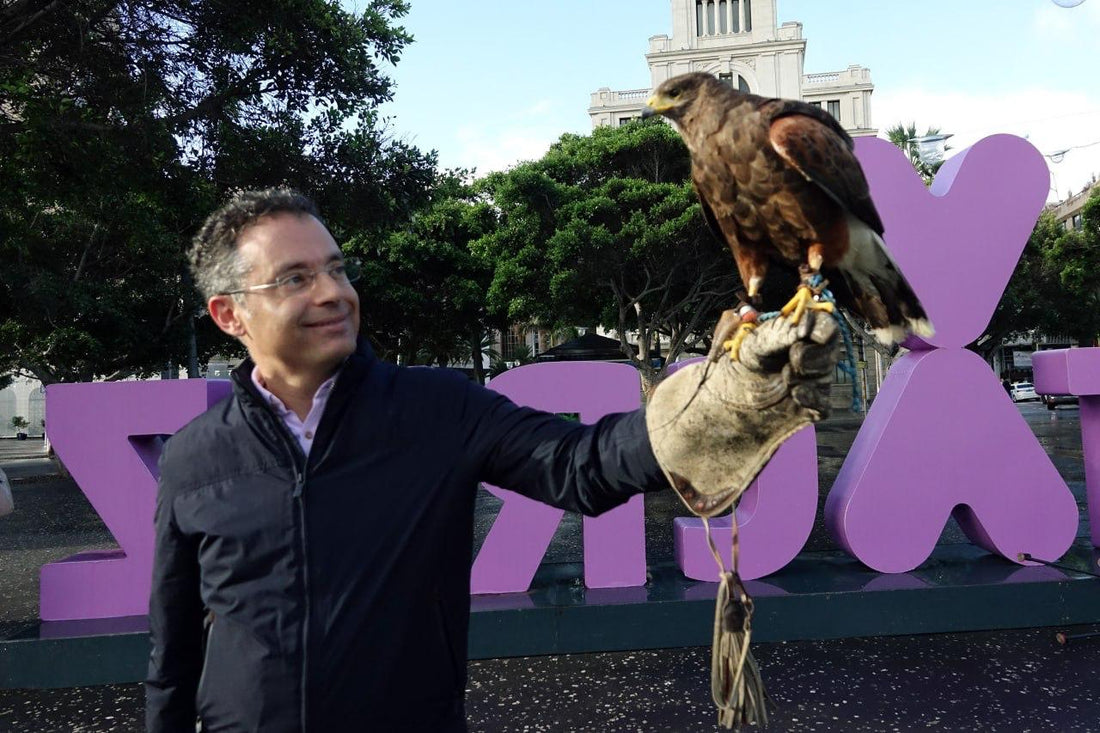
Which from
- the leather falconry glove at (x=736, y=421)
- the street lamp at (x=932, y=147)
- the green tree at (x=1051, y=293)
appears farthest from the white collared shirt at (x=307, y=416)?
the green tree at (x=1051, y=293)

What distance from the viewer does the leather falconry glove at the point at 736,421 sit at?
1323 mm

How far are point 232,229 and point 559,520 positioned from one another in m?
3.47

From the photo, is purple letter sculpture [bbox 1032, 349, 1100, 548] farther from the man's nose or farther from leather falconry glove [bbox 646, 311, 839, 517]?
the man's nose

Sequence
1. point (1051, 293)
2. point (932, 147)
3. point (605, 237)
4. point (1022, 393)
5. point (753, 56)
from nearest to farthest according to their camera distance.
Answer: point (932, 147) < point (605, 237) < point (1051, 293) < point (1022, 393) < point (753, 56)

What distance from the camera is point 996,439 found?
522cm

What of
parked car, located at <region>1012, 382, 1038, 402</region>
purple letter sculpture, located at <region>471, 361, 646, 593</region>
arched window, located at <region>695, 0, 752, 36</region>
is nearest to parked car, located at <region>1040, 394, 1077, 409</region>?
parked car, located at <region>1012, 382, 1038, 402</region>

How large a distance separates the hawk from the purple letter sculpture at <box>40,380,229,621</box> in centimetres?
373

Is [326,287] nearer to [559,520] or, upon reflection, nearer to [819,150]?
[819,150]

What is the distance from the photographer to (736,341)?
1.42 metres

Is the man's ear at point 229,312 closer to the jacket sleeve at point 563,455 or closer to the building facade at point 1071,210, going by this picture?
the jacket sleeve at point 563,455

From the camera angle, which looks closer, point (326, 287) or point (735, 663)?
point (735, 663)

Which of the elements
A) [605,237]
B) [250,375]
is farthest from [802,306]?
[605,237]

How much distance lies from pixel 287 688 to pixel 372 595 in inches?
9.5

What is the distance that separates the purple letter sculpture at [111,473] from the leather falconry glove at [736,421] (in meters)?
3.98
